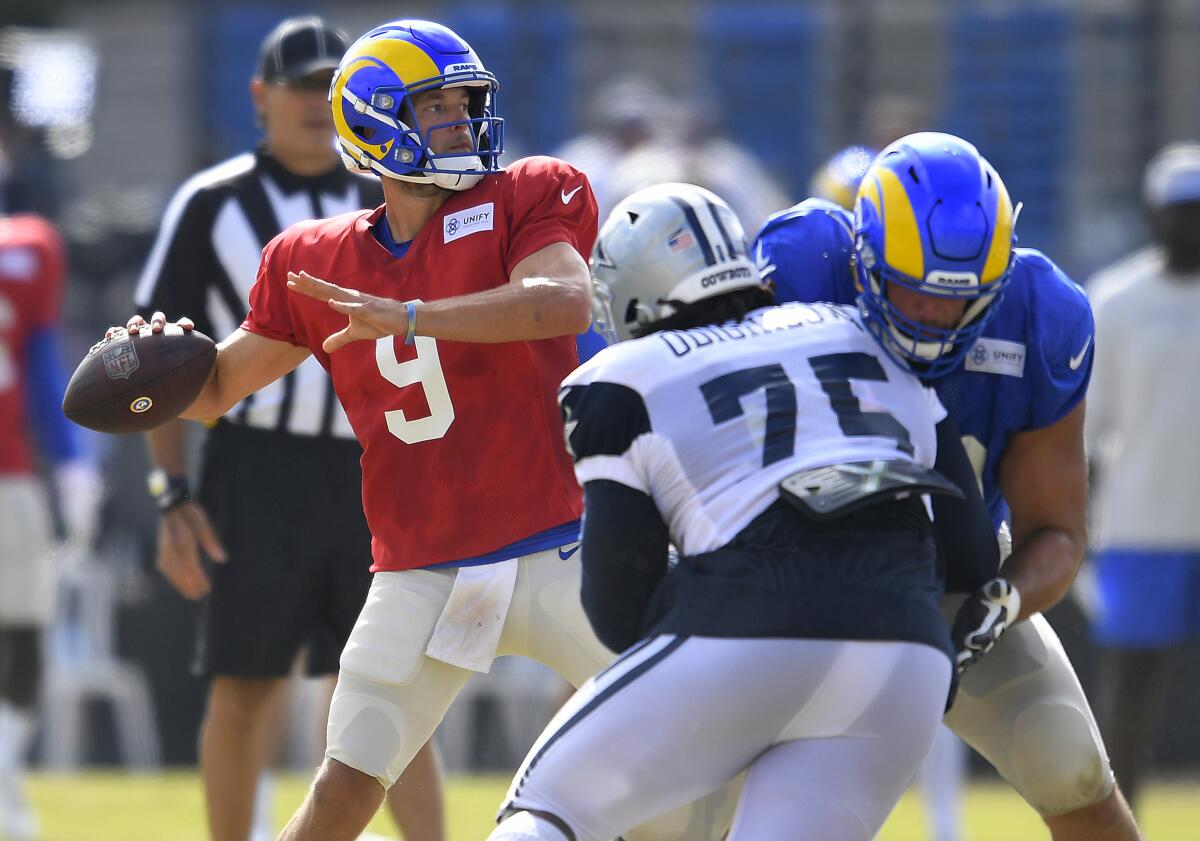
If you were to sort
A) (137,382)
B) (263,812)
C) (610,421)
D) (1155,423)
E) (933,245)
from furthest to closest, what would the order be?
1. (1155,423)
2. (263,812)
3. (137,382)
4. (933,245)
5. (610,421)

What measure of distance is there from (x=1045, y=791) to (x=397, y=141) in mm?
1759

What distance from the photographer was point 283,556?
4.73 meters

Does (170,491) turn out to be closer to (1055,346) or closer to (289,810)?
(1055,346)

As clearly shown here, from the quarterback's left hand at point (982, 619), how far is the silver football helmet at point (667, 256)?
66 centimetres

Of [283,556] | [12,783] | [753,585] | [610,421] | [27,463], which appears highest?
[610,421]

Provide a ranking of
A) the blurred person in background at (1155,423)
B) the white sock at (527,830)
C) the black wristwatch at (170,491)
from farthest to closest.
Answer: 1. the blurred person in background at (1155,423)
2. the black wristwatch at (170,491)
3. the white sock at (527,830)

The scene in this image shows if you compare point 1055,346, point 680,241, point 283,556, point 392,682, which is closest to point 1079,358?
point 1055,346

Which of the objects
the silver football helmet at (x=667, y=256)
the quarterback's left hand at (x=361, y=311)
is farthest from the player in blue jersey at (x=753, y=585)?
the quarterback's left hand at (x=361, y=311)

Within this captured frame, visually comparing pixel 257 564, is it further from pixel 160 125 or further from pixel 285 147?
pixel 160 125

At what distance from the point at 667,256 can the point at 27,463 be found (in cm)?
444

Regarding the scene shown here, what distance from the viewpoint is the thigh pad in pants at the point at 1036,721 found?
3.51 meters

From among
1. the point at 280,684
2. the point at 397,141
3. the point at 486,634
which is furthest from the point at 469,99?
the point at 280,684

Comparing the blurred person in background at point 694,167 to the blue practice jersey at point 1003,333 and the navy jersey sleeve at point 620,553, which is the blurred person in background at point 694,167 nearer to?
the blue practice jersey at point 1003,333

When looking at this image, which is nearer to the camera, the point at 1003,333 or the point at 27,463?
the point at 1003,333
